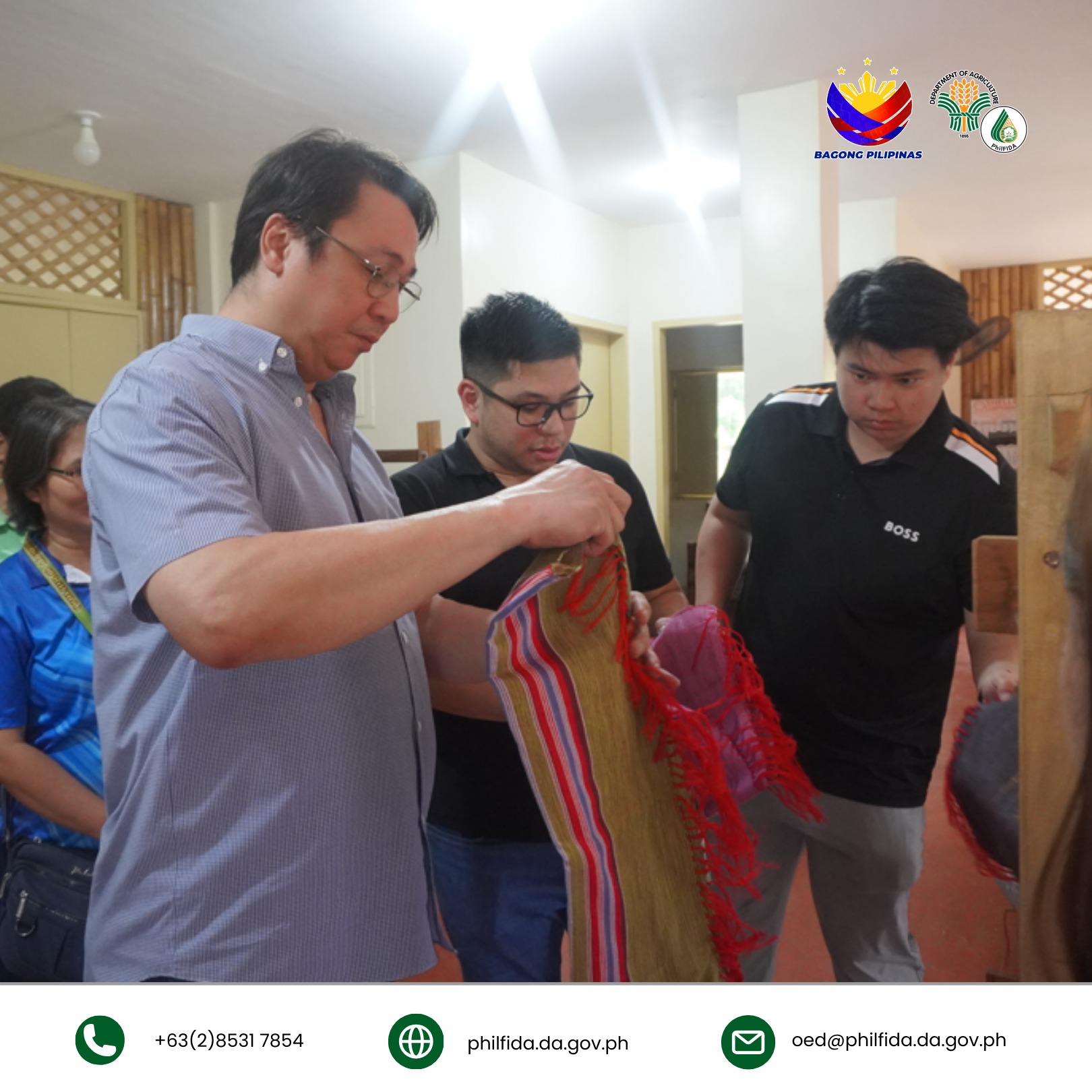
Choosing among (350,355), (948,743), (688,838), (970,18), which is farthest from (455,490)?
(948,743)

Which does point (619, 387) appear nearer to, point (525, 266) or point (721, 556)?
point (525, 266)

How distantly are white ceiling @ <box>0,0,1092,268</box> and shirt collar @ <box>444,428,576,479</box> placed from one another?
622 millimetres

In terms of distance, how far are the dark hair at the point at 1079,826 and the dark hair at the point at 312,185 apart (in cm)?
45

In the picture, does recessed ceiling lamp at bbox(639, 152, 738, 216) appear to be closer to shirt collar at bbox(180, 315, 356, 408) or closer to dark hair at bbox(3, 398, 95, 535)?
dark hair at bbox(3, 398, 95, 535)

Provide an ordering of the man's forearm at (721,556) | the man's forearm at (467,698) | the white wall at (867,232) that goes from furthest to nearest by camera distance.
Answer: the white wall at (867,232)
the man's forearm at (721,556)
the man's forearm at (467,698)

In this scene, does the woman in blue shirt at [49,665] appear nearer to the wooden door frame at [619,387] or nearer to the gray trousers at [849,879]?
the gray trousers at [849,879]

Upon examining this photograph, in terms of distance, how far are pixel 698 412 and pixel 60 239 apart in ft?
7.78

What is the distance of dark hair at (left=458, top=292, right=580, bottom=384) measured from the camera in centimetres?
88

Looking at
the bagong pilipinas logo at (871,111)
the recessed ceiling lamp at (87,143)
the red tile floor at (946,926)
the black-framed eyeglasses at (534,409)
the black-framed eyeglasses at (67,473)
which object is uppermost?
the recessed ceiling lamp at (87,143)

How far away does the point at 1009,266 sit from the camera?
2137 mm

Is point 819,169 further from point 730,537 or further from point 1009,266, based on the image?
point 730,537

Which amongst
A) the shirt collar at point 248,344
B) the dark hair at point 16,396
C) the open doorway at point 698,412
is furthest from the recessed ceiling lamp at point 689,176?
the shirt collar at point 248,344
